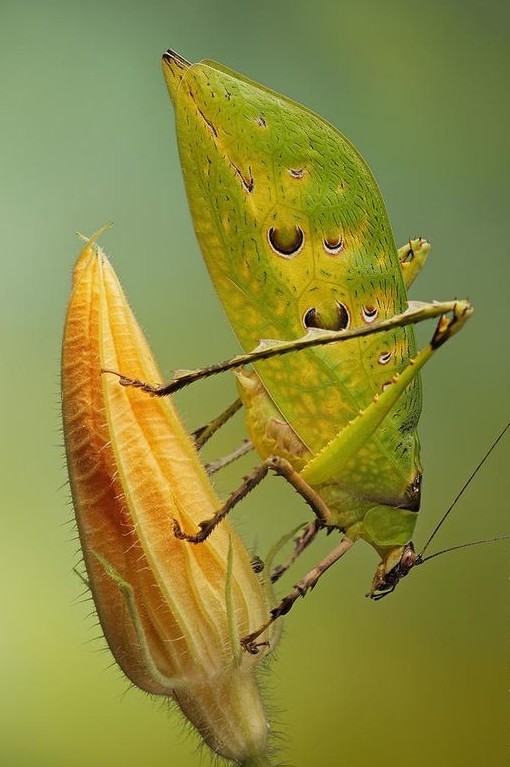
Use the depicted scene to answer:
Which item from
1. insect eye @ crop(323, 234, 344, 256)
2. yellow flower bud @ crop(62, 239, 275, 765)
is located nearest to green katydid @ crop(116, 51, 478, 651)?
insect eye @ crop(323, 234, 344, 256)

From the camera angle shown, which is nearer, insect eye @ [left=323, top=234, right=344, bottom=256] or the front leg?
the front leg

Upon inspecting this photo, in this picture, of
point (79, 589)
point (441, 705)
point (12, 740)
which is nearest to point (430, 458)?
point (441, 705)

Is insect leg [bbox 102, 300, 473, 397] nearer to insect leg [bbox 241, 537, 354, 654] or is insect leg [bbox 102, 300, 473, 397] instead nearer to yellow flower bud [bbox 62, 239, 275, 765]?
yellow flower bud [bbox 62, 239, 275, 765]

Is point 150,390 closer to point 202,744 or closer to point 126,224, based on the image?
point 202,744

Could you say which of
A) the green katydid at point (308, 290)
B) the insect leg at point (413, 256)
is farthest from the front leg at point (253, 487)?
the insect leg at point (413, 256)

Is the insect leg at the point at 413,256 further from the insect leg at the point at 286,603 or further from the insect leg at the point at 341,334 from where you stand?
the insect leg at the point at 286,603

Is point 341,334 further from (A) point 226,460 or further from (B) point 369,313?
(A) point 226,460

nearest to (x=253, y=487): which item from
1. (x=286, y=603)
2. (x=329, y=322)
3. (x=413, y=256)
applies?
(x=286, y=603)

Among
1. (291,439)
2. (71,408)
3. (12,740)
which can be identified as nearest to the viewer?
(71,408)
